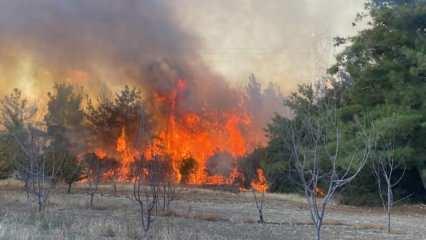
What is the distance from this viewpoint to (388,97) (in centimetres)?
2916

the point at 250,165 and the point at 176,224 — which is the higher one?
the point at 250,165

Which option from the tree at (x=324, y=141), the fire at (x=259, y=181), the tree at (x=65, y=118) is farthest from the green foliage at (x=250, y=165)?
the tree at (x=65, y=118)

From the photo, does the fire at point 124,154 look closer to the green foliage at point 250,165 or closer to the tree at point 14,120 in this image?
the tree at point 14,120

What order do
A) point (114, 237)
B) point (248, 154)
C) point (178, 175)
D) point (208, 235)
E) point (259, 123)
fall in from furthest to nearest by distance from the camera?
point (259, 123) < point (248, 154) < point (178, 175) < point (208, 235) < point (114, 237)

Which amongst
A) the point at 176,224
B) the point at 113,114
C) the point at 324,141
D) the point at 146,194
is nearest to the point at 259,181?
the point at 113,114

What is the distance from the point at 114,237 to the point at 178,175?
96.8 feet

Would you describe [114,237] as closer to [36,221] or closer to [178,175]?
[36,221]

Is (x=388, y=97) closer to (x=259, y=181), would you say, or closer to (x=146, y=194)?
(x=259, y=181)

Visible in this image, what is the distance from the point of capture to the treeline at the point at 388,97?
26452mm

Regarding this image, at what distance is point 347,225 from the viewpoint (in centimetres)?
1819

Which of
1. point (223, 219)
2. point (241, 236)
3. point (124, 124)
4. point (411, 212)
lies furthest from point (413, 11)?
point (124, 124)

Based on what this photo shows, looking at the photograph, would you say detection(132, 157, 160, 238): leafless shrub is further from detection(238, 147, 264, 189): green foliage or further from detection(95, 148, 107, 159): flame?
detection(238, 147, 264, 189): green foliage

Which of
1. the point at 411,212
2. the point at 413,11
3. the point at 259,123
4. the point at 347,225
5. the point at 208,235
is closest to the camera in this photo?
the point at 208,235

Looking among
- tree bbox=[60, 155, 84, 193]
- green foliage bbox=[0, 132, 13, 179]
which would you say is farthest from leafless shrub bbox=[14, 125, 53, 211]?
green foliage bbox=[0, 132, 13, 179]
